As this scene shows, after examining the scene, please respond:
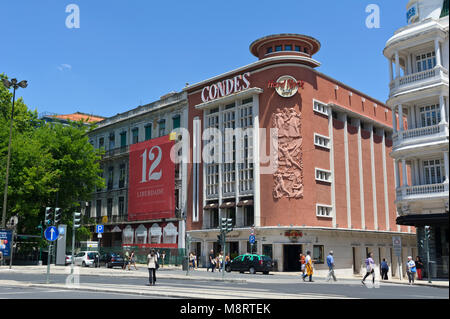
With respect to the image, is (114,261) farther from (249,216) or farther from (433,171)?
(433,171)

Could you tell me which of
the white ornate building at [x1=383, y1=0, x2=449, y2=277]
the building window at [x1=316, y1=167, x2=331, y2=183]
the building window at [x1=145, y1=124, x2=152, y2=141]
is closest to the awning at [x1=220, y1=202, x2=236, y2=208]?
the building window at [x1=316, y1=167, x2=331, y2=183]

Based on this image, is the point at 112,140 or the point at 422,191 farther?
the point at 112,140

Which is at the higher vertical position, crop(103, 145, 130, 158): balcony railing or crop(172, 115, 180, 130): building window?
crop(172, 115, 180, 130): building window

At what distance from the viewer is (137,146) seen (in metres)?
56.6

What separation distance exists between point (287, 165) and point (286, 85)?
23.9 feet

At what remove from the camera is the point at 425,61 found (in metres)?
33.9

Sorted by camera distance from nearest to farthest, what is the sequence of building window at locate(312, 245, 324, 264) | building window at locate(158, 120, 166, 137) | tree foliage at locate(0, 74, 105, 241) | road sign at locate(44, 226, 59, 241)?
road sign at locate(44, 226, 59, 241) → building window at locate(312, 245, 324, 264) → tree foliage at locate(0, 74, 105, 241) → building window at locate(158, 120, 166, 137)

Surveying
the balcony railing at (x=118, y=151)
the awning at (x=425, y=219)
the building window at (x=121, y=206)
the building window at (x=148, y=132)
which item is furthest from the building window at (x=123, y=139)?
the awning at (x=425, y=219)

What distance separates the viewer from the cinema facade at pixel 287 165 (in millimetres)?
43125

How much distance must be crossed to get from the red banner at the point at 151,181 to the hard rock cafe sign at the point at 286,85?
13711 mm

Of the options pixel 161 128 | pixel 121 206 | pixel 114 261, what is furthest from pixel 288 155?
pixel 121 206

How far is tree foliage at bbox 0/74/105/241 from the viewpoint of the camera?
4388 cm

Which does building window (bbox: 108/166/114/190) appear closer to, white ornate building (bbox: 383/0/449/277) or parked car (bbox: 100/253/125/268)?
parked car (bbox: 100/253/125/268)
